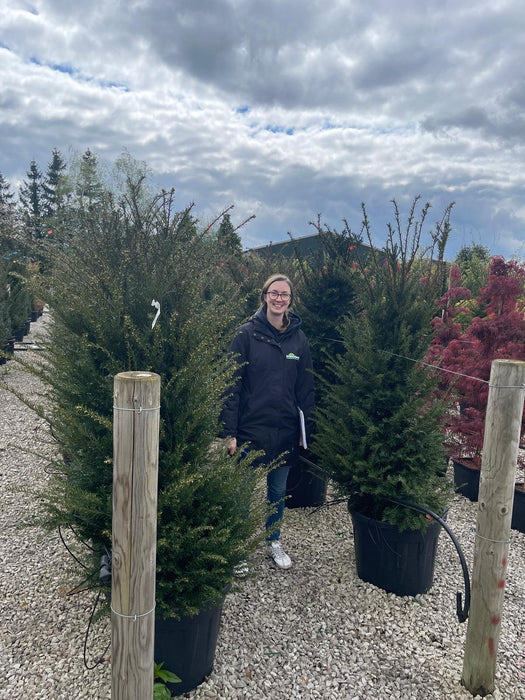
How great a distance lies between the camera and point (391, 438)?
3.52 meters

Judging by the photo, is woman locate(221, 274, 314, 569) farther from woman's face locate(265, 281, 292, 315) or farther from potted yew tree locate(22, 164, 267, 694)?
potted yew tree locate(22, 164, 267, 694)

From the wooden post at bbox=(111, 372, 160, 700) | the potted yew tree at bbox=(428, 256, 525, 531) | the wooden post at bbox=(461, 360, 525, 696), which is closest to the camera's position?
the wooden post at bbox=(111, 372, 160, 700)

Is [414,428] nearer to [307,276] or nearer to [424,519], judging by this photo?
[424,519]

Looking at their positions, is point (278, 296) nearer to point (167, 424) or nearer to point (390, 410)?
point (390, 410)

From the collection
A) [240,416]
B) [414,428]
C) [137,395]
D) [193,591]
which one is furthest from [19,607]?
[414,428]

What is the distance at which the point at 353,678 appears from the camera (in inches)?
110

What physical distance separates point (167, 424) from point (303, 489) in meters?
2.65

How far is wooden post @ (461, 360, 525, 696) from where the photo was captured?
8.40ft

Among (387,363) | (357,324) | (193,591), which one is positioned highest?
(357,324)

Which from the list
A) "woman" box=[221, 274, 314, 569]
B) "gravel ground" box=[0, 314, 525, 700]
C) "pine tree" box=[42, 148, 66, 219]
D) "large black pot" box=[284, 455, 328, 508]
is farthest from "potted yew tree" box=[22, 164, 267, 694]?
"pine tree" box=[42, 148, 66, 219]

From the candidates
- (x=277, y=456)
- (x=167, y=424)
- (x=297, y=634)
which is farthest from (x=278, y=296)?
(x=297, y=634)

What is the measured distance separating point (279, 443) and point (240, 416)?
0.36 m

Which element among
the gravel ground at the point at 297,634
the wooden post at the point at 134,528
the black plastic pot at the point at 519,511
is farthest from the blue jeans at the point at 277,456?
the black plastic pot at the point at 519,511

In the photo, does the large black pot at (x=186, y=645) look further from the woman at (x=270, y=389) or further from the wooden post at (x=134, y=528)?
the woman at (x=270, y=389)
